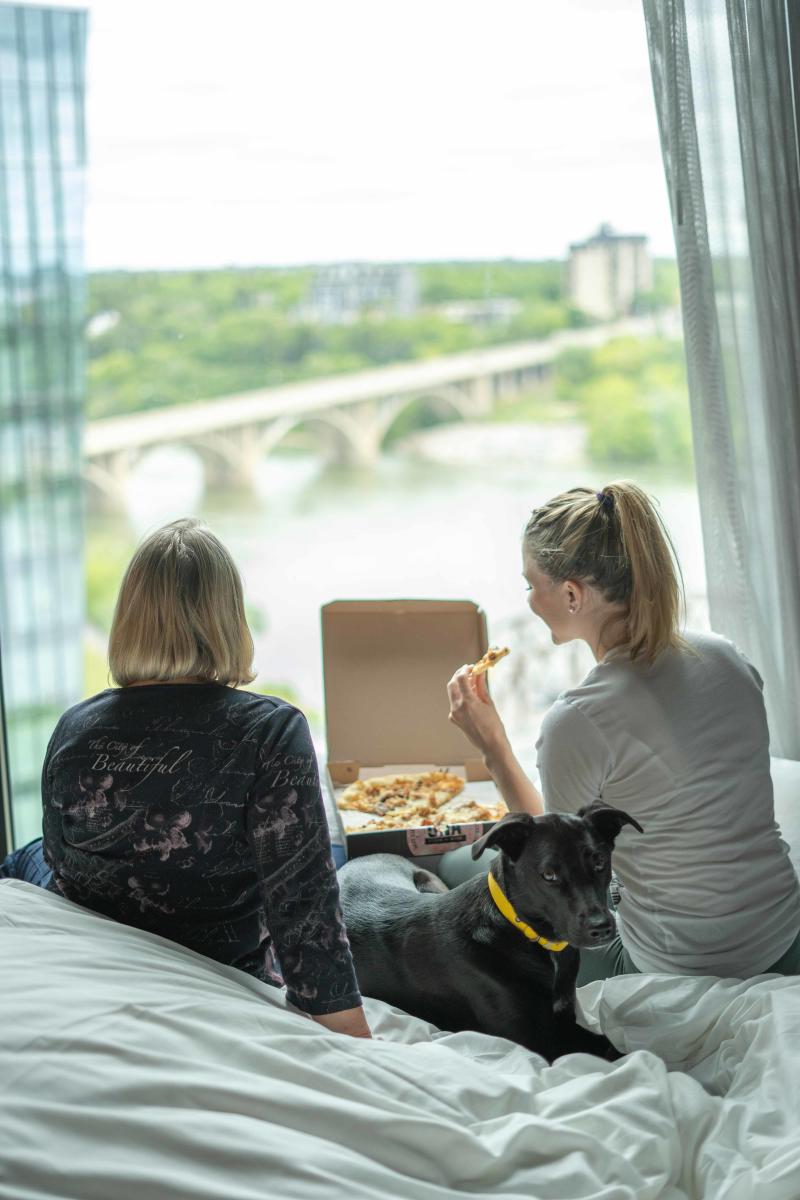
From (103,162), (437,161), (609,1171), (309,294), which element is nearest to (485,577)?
(309,294)

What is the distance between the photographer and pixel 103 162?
332 cm

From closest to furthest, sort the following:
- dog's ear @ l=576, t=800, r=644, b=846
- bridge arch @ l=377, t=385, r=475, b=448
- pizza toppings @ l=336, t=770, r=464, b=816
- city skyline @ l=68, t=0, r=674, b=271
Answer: dog's ear @ l=576, t=800, r=644, b=846 → pizza toppings @ l=336, t=770, r=464, b=816 → city skyline @ l=68, t=0, r=674, b=271 → bridge arch @ l=377, t=385, r=475, b=448

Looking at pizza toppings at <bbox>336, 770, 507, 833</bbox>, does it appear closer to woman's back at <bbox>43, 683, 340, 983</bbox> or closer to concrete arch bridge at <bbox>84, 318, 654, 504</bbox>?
woman's back at <bbox>43, 683, 340, 983</bbox>

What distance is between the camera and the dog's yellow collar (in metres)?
1.33

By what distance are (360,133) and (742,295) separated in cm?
188

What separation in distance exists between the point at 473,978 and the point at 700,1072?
0.98ft

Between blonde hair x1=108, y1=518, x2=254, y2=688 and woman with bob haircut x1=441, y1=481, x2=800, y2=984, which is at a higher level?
blonde hair x1=108, y1=518, x2=254, y2=688

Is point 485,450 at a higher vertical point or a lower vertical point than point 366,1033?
higher

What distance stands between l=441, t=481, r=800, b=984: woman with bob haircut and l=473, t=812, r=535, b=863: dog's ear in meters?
0.10

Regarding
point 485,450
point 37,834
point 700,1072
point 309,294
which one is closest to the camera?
point 700,1072

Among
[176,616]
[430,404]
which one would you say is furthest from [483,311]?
[176,616]

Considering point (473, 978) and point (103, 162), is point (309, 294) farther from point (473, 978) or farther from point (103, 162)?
point (473, 978)

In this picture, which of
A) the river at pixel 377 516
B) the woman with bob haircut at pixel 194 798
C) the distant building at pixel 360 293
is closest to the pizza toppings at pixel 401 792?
the woman with bob haircut at pixel 194 798

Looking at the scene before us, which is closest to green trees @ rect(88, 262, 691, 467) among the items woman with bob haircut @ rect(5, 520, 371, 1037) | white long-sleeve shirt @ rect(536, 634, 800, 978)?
white long-sleeve shirt @ rect(536, 634, 800, 978)
